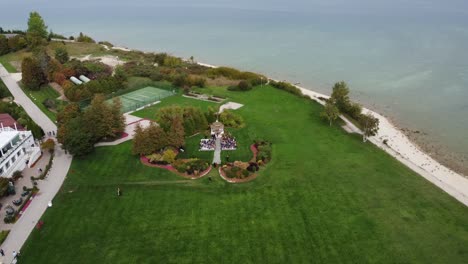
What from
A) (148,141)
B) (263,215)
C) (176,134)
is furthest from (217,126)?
(263,215)

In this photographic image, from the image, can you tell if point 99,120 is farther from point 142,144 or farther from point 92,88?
point 92,88

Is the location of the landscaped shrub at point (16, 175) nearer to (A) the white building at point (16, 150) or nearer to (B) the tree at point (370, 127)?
(A) the white building at point (16, 150)

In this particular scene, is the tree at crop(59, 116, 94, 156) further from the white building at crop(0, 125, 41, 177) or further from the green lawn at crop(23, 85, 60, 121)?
the green lawn at crop(23, 85, 60, 121)

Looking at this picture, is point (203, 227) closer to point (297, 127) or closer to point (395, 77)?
point (297, 127)

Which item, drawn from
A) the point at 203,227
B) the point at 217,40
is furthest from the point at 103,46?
the point at 203,227

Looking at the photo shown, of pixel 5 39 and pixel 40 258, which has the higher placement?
pixel 5 39

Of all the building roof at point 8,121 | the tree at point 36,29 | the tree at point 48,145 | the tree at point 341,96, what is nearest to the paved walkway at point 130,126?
the tree at point 48,145
